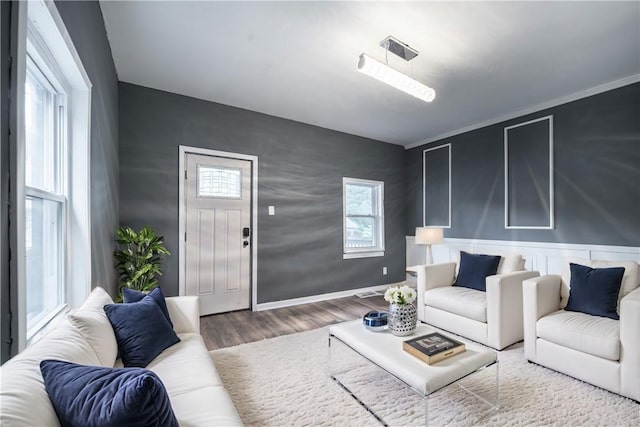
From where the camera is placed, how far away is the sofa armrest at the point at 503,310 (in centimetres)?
263

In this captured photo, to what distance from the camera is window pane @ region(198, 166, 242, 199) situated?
3641 millimetres

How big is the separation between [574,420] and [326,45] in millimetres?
3040

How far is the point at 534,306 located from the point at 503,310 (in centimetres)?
29

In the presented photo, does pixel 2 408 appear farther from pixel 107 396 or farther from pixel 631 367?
pixel 631 367

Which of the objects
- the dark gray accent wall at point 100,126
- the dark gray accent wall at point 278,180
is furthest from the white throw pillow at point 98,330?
the dark gray accent wall at point 278,180

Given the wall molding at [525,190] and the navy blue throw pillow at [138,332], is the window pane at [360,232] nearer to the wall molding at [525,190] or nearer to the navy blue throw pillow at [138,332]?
the wall molding at [525,190]

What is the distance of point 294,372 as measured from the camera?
2.29m

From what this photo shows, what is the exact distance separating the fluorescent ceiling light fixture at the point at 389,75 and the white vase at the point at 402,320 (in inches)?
67.4

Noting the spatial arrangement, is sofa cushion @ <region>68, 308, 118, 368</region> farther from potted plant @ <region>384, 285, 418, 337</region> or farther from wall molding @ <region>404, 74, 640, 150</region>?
wall molding @ <region>404, 74, 640, 150</region>

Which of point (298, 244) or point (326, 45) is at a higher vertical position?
point (326, 45)

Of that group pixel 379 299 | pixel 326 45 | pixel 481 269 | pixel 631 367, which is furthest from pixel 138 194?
pixel 631 367

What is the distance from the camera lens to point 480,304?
2.77 metres

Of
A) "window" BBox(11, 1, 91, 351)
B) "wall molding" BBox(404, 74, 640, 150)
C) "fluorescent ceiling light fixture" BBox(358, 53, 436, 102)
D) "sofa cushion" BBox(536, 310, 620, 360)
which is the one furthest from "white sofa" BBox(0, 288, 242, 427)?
"wall molding" BBox(404, 74, 640, 150)

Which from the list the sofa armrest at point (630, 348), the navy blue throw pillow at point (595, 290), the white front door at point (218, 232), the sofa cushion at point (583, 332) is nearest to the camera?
the sofa armrest at point (630, 348)
